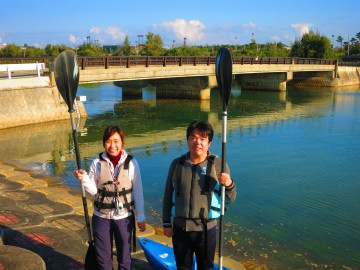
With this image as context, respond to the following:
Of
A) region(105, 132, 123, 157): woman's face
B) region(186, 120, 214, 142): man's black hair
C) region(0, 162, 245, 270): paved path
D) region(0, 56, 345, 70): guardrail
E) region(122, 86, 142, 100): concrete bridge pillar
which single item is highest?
region(0, 56, 345, 70): guardrail

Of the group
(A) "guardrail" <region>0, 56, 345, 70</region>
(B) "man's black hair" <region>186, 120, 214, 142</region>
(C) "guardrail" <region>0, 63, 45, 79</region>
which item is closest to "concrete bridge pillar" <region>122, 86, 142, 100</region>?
(A) "guardrail" <region>0, 56, 345, 70</region>

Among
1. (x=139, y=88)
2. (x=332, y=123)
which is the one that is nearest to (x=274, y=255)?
(x=332, y=123)

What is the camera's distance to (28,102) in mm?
19875

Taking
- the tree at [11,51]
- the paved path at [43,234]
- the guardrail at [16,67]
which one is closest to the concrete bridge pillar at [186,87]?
the guardrail at [16,67]

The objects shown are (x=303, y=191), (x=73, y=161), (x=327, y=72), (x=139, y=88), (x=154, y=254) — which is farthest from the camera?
(x=327, y=72)

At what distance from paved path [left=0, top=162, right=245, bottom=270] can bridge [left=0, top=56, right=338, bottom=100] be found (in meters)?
14.5

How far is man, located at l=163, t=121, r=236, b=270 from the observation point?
144 inches

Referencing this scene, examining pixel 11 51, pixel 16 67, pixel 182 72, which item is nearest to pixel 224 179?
pixel 16 67

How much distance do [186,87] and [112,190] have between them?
30.4 metres

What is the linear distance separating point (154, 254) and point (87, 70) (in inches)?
757

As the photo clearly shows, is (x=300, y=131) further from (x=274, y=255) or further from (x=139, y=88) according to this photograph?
(x=139, y=88)

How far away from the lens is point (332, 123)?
2273 cm

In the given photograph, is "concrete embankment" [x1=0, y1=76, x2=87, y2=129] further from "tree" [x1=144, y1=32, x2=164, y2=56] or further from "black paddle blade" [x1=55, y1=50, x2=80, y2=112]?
"tree" [x1=144, y1=32, x2=164, y2=56]

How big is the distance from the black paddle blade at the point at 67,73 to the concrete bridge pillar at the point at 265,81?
136 feet
